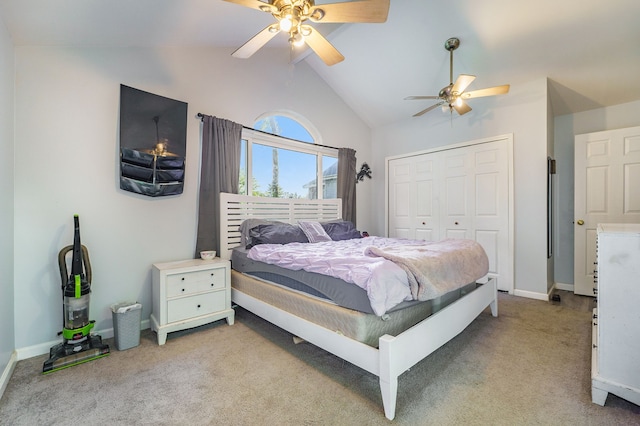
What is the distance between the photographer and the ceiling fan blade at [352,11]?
179 centimetres

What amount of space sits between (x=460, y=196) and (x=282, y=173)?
2.79 metres

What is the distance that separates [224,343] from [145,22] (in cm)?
289

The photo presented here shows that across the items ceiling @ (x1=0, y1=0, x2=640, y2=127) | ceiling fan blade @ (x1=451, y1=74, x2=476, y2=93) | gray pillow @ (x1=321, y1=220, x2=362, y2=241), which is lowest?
gray pillow @ (x1=321, y1=220, x2=362, y2=241)

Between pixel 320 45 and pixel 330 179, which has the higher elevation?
pixel 320 45

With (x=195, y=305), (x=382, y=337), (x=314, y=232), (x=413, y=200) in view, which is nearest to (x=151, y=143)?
(x=195, y=305)

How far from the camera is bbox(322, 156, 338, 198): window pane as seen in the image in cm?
490

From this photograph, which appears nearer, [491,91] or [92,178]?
[92,178]

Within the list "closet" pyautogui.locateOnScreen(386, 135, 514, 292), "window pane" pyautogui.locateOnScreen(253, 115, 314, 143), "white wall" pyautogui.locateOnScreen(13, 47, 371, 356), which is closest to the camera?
"white wall" pyautogui.locateOnScreen(13, 47, 371, 356)

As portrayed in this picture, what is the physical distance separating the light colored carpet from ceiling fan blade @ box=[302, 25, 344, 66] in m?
2.40

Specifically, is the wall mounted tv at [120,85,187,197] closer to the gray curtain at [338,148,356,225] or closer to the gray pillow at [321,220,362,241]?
the gray pillow at [321,220,362,241]

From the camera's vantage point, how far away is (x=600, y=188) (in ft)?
12.3

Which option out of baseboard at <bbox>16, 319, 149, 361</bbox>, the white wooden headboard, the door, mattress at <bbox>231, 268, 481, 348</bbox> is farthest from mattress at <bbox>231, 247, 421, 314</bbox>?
the door

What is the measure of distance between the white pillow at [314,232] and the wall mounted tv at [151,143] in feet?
4.92

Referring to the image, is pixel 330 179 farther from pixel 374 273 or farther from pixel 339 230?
pixel 374 273
